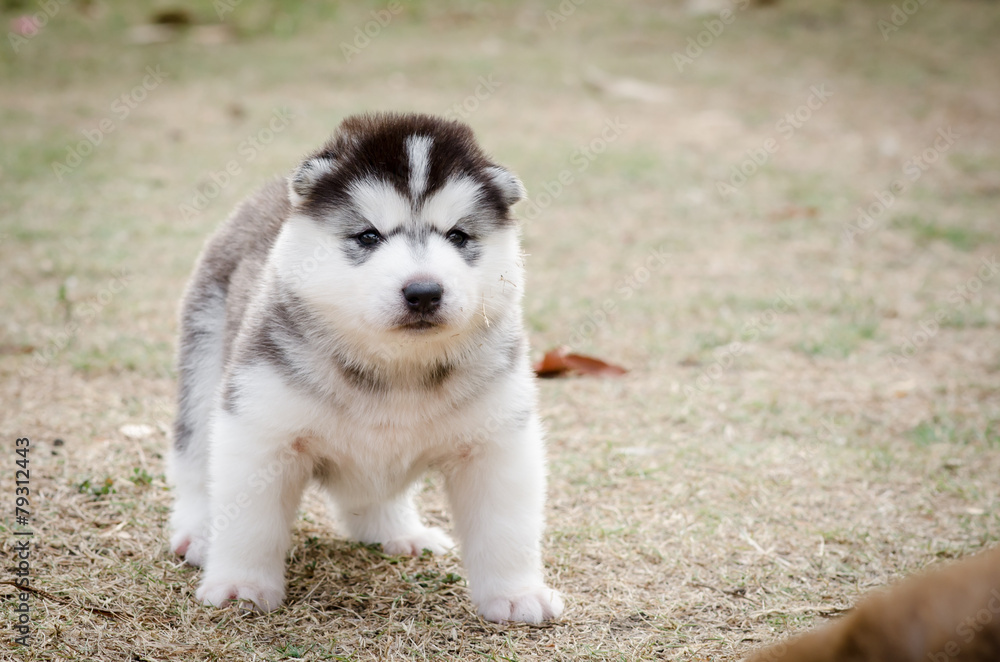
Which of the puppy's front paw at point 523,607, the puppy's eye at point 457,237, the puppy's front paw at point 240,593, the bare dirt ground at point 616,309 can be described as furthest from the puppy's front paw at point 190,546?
the puppy's eye at point 457,237

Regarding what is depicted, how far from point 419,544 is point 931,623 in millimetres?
2645

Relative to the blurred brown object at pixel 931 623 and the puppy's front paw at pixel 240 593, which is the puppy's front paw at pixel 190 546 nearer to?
the puppy's front paw at pixel 240 593

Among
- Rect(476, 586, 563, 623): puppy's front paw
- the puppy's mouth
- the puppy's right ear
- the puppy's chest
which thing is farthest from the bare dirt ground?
the puppy's right ear

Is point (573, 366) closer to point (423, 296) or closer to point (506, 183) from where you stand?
point (506, 183)

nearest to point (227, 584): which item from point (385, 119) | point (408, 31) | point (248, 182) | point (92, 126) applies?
point (385, 119)

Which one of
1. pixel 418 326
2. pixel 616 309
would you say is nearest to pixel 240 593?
pixel 418 326

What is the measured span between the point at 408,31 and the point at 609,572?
48.0 ft

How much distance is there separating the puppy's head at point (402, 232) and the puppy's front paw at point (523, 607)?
3.27 ft

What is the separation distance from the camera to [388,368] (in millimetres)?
3285

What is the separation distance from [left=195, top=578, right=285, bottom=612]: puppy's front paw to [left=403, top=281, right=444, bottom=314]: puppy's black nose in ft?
3.93

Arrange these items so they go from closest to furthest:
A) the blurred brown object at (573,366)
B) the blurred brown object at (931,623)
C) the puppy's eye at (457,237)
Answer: the blurred brown object at (931,623) < the puppy's eye at (457,237) < the blurred brown object at (573,366)

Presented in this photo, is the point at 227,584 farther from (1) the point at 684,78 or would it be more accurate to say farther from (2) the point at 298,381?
(1) the point at 684,78

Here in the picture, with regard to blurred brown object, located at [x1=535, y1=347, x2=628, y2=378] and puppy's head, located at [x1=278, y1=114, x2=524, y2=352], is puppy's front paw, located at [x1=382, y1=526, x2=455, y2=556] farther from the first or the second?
blurred brown object, located at [x1=535, y1=347, x2=628, y2=378]

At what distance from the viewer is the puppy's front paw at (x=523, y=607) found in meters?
3.41
